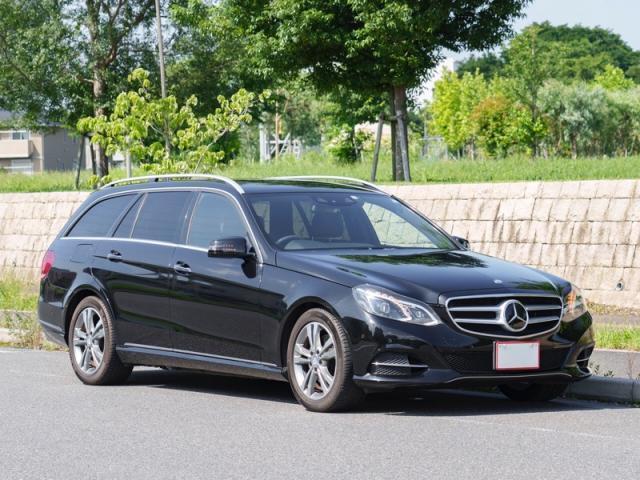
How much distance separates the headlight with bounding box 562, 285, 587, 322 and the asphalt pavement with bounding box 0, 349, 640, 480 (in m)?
0.64

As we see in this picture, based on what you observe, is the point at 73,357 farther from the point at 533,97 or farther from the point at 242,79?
the point at 533,97

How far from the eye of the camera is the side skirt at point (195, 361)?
30.7 ft

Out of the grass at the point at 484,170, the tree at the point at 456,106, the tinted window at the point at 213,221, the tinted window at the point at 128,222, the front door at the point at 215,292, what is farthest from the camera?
the tree at the point at 456,106

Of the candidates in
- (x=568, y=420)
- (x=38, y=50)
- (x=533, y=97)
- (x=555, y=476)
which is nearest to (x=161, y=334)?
(x=568, y=420)

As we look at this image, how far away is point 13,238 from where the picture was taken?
2569 cm

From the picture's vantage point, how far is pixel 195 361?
996cm

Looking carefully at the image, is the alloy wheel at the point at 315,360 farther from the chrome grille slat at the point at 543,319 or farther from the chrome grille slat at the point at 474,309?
the chrome grille slat at the point at 543,319

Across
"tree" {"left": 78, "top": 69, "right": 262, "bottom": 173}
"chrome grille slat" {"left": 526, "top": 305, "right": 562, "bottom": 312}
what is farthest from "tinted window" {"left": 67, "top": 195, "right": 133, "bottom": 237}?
"tree" {"left": 78, "top": 69, "right": 262, "bottom": 173}

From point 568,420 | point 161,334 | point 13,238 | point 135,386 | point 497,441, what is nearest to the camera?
point 497,441

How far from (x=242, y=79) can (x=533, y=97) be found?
91.6 feet

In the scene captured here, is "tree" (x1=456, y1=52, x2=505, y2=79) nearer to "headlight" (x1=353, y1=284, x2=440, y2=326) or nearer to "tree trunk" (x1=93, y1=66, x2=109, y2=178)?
"tree trunk" (x1=93, y1=66, x2=109, y2=178)

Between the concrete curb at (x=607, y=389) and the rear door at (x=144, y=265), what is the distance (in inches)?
121

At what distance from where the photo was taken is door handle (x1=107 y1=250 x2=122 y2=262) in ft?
35.7

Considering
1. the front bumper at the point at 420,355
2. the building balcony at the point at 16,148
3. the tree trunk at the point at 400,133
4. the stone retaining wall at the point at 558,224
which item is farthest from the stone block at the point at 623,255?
the building balcony at the point at 16,148
